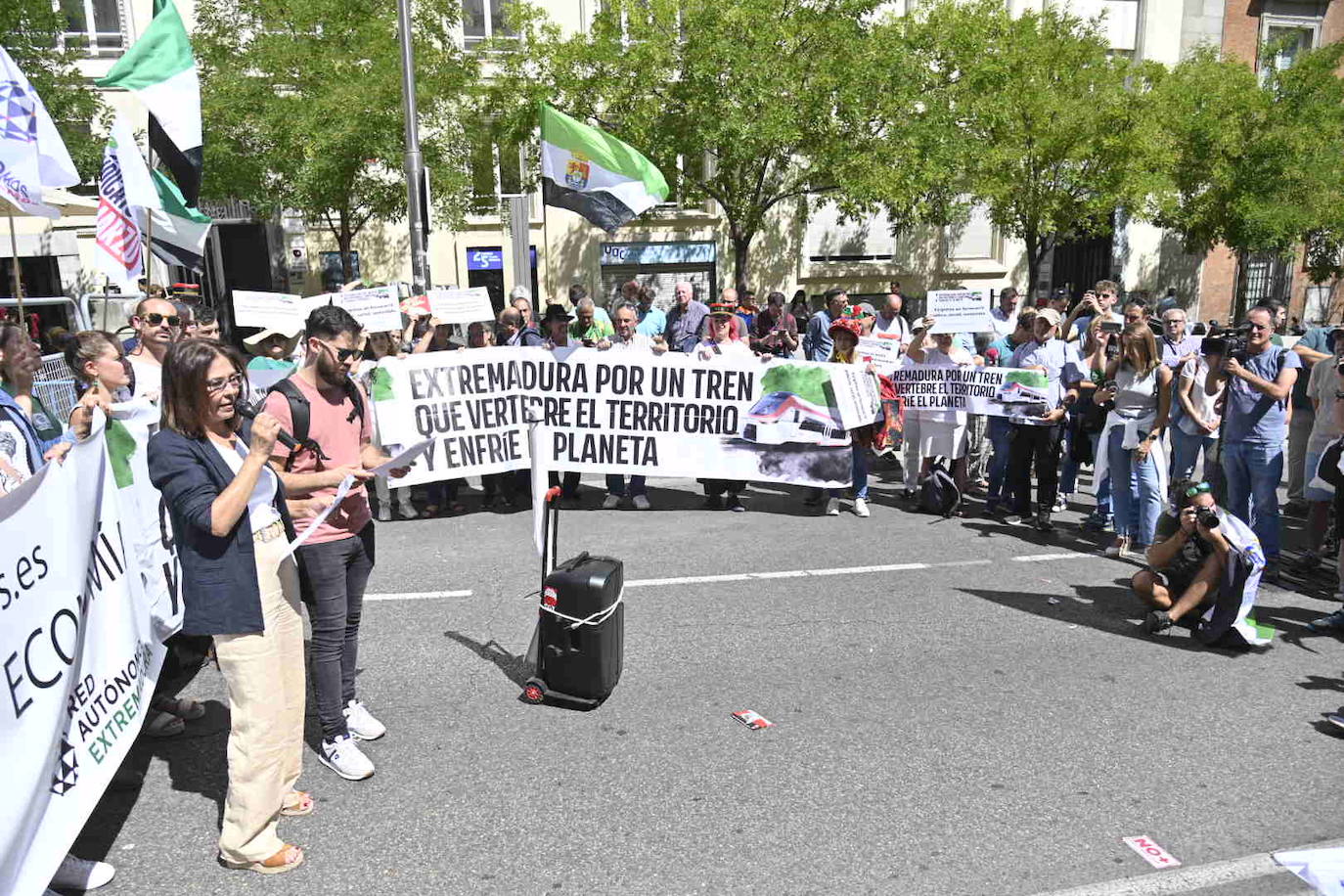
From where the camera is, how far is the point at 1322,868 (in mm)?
2092

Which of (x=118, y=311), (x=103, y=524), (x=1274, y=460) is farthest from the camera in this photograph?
(x=118, y=311)

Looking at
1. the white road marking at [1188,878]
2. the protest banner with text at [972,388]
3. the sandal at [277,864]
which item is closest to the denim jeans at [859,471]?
the protest banner with text at [972,388]

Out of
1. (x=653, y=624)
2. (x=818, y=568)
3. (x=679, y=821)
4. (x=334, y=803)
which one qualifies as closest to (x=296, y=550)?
(x=334, y=803)

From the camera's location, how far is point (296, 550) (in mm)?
4250

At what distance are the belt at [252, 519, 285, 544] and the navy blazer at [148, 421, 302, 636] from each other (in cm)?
8

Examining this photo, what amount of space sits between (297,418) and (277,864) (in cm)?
174

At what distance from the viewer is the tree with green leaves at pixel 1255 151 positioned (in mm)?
23391

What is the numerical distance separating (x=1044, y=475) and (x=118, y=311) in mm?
19218

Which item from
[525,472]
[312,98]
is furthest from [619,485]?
[312,98]

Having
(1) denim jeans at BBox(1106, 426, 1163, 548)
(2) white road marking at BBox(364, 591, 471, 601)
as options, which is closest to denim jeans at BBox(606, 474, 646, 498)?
(2) white road marking at BBox(364, 591, 471, 601)

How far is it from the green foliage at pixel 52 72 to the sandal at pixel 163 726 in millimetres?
16554

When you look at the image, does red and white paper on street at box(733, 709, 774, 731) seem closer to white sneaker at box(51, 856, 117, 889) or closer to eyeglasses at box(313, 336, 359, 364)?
eyeglasses at box(313, 336, 359, 364)

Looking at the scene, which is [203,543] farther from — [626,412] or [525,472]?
[525,472]

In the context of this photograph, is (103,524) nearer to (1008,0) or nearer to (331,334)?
(331,334)
